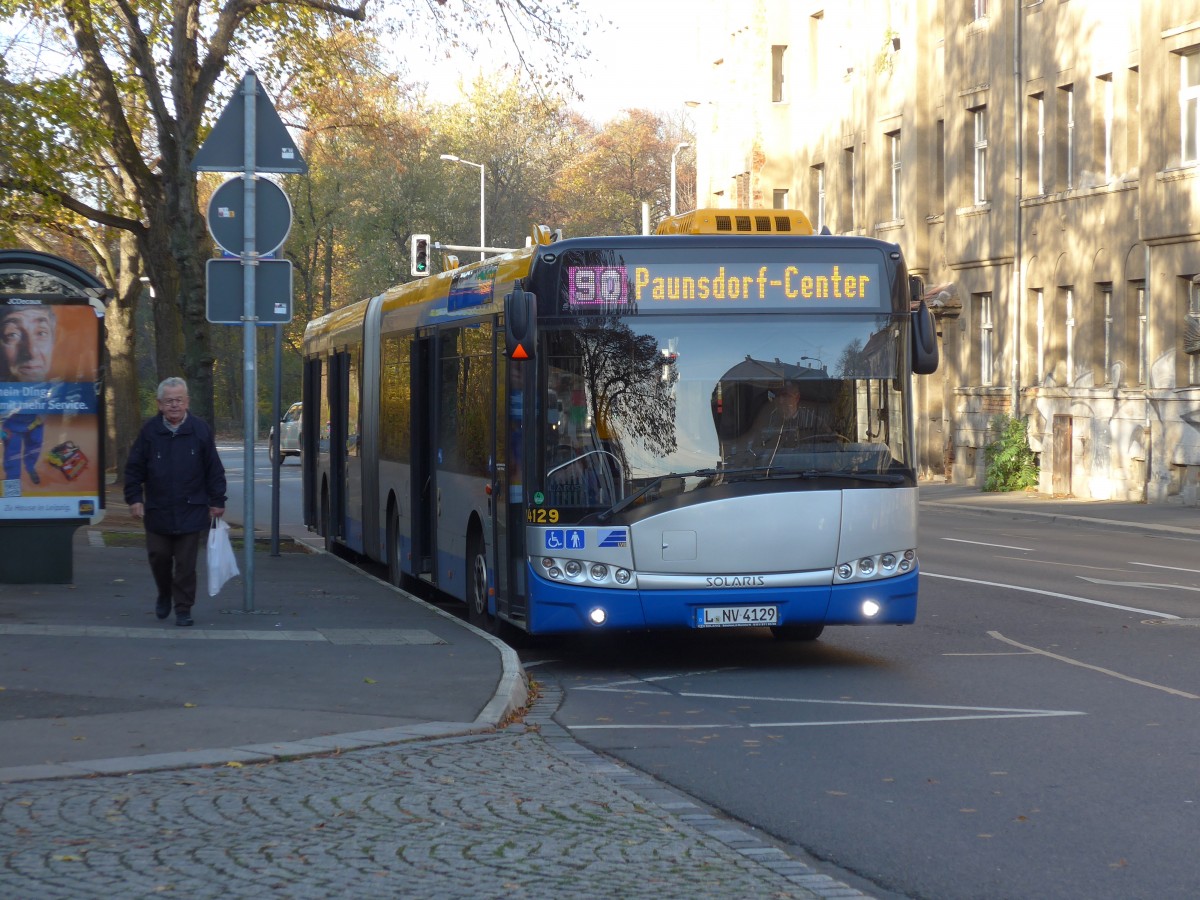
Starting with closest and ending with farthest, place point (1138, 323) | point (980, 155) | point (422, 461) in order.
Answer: point (422, 461)
point (1138, 323)
point (980, 155)

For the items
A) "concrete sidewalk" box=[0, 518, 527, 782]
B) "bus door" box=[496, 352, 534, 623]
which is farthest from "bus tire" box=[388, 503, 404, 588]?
"bus door" box=[496, 352, 534, 623]

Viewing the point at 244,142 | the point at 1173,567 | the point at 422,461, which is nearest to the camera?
the point at 244,142

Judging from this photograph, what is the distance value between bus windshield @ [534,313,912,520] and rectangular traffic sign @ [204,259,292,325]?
8.97ft

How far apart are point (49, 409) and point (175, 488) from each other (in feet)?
10.2

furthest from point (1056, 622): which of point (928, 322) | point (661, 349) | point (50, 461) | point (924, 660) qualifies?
point (50, 461)

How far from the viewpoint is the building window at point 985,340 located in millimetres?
41625

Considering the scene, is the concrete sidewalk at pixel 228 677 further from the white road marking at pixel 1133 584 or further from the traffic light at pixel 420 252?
the traffic light at pixel 420 252

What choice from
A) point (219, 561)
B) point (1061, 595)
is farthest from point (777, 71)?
point (219, 561)

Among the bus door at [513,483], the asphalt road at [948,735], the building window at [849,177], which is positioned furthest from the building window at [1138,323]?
the bus door at [513,483]

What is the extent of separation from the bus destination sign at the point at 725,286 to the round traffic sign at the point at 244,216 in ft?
9.13

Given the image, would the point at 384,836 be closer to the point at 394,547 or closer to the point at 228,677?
the point at 228,677

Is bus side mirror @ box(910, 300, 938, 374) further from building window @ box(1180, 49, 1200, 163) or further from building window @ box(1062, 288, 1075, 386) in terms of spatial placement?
building window @ box(1062, 288, 1075, 386)

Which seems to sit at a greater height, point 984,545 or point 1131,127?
point 1131,127

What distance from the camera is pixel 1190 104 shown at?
33.2 m
